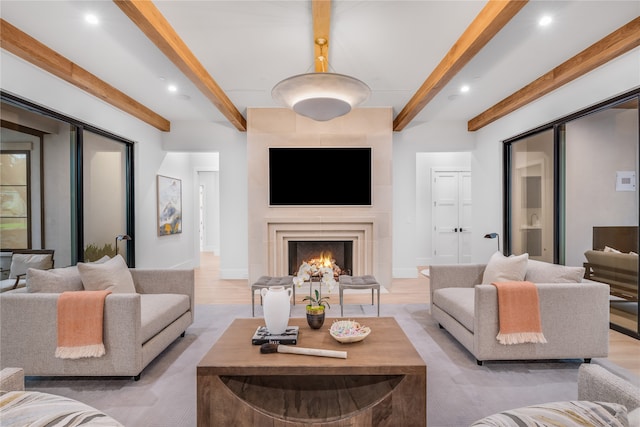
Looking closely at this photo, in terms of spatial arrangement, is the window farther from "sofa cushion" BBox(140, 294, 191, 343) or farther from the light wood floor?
the light wood floor

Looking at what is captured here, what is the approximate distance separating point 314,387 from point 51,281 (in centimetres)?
208

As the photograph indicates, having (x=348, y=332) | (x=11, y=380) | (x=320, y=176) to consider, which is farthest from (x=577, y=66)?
(x=11, y=380)

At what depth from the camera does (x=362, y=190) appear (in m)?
5.14

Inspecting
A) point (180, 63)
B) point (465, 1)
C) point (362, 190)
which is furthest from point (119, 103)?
point (465, 1)

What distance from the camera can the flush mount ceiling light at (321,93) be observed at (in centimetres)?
232

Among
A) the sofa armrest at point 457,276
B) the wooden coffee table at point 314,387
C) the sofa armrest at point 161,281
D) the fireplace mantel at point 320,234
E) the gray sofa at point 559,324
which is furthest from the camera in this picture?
the fireplace mantel at point 320,234

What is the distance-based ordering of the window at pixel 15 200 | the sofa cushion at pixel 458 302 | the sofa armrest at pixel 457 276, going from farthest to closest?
the sofa armrest at pixel 457 276, the window at pixel 15 200, the sofa cushion at pixel 458 302

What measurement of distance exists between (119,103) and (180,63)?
1.81 meters

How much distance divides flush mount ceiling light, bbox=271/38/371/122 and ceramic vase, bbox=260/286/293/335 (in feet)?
4.58

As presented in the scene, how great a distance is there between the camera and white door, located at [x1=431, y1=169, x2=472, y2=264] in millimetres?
7422

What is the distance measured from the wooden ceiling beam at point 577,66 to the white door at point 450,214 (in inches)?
96.1

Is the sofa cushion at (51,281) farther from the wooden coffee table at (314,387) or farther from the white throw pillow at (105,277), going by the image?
the wooden coffee table at (314,387)

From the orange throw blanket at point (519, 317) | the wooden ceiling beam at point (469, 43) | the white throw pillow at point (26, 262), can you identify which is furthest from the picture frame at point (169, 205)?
the orange throw blanket at point (519, 317)

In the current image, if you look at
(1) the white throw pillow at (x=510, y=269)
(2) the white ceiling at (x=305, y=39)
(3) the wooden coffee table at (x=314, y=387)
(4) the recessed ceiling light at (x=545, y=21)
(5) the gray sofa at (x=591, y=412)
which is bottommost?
(3) the wooden coffee table at (x=314, y=387)
